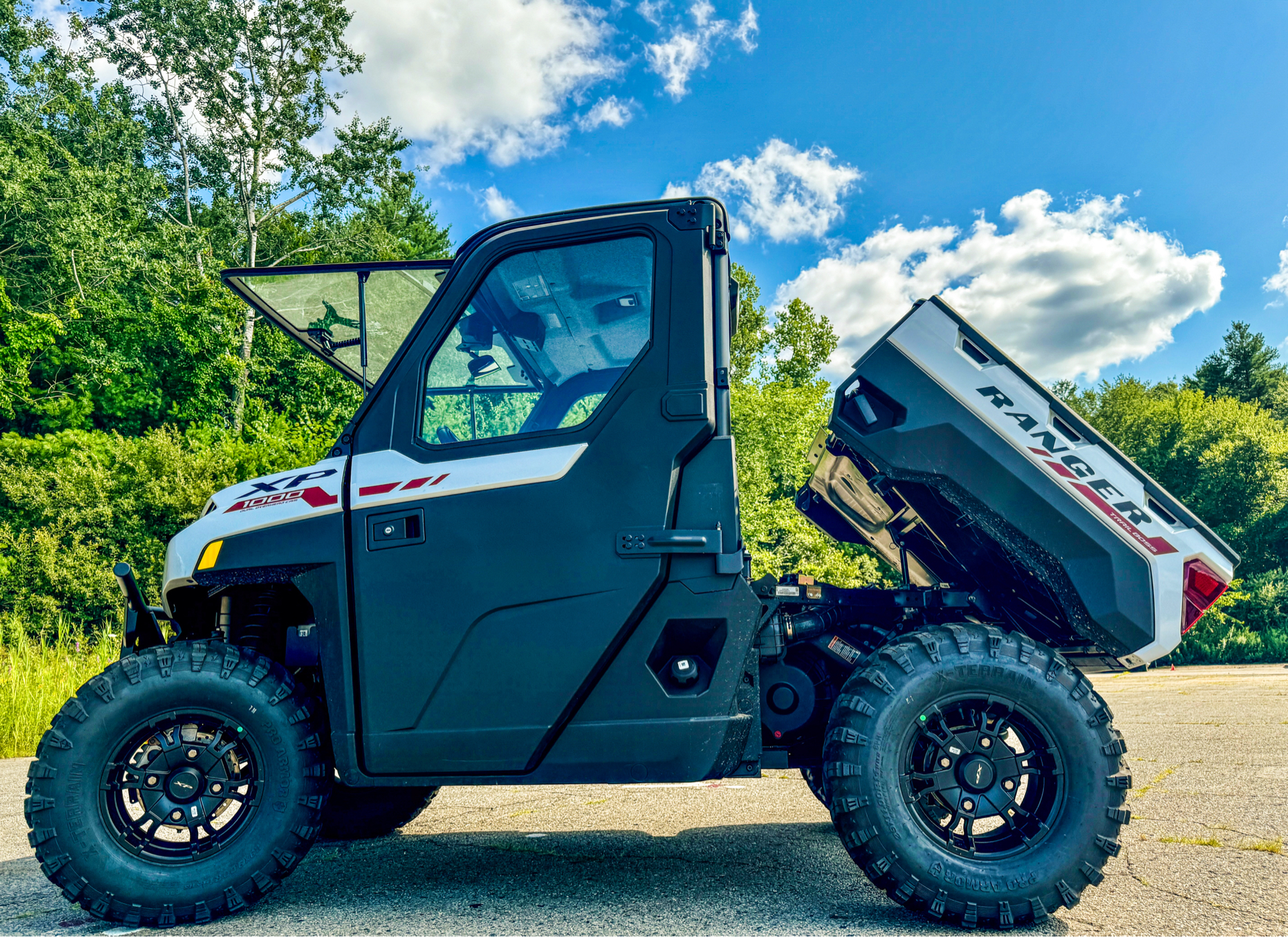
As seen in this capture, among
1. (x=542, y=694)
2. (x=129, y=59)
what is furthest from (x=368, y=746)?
(x=129, y=59)

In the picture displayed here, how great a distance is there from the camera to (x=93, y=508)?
1900 cm

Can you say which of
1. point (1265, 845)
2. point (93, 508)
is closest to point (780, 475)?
point (93, 508)

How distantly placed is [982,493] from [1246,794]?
301 centimetres

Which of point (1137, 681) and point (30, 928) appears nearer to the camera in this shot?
point (30, 928)

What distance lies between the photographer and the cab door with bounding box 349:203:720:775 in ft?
9.04

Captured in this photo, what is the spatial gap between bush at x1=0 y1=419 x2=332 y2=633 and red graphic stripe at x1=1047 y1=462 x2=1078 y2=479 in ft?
60.5

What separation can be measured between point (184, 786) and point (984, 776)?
9.22ft

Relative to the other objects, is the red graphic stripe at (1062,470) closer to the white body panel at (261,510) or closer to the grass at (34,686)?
the white body panel at (261,510)

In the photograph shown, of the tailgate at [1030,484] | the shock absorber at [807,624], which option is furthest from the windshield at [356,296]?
the shock absorber at [807,624]

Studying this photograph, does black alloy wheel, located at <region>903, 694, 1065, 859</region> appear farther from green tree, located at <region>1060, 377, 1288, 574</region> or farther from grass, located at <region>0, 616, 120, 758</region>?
green tree, located at <region>1060, 377, 1288, 574</region>

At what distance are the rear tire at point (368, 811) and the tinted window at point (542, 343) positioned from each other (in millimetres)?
2061

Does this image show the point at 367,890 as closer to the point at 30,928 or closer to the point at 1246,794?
the point at 30,928

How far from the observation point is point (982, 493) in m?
2.96

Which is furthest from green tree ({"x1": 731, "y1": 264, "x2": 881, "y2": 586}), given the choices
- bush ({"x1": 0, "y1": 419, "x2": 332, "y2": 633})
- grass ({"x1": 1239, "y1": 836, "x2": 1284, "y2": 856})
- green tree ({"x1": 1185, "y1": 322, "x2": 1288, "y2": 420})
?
green tree ({"x1": 1185, "y1": 322, "x2": 1288, "y2": 420})
